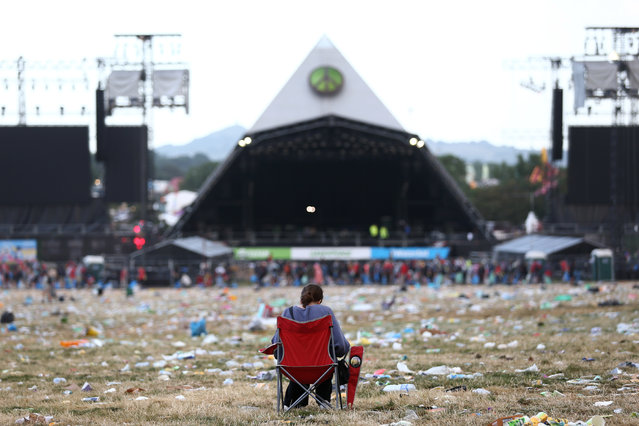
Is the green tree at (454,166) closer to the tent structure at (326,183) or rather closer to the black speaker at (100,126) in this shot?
the tent structure at (326,183)

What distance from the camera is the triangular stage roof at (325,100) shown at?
170 ft

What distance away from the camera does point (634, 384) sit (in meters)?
7.20

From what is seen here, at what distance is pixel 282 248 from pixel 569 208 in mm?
16602

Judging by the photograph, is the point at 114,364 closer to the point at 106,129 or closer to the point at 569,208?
the point at 106,129

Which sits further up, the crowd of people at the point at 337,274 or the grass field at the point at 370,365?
the grass field at the point at 370,365

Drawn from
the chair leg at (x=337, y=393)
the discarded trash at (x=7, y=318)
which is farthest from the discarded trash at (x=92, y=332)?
the chair leg at (x=337, y=393)

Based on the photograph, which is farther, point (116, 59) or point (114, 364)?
point (116, 59)

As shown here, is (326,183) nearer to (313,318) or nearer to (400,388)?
(400,388)

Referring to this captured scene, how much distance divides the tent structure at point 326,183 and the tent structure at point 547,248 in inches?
297

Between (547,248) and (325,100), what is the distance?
21179 millimetres

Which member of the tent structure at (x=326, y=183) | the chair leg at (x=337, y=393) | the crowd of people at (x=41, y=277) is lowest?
the crowd of people at (x=41, y=277)

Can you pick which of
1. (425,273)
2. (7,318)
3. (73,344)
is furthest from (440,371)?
(425,273)

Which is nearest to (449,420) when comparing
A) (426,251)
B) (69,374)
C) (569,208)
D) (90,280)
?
(69,374)

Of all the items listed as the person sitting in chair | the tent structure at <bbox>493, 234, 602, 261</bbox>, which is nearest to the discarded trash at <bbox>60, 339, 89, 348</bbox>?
the person sitting in chair
